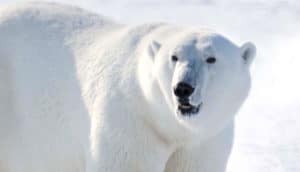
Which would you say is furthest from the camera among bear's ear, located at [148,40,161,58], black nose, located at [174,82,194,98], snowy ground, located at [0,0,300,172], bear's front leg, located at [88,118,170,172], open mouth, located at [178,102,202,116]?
snowy ground, located at [0,0,300,172]

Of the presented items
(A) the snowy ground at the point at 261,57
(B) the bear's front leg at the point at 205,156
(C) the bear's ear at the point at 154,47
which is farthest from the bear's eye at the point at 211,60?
(A) the snowy ground at the point at 261,57

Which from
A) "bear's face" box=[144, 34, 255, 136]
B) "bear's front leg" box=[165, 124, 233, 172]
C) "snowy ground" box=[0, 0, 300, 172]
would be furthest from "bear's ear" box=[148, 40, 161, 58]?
"snowy ground" box=[0, 0, 300, 172]

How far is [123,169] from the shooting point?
4867 millimetres

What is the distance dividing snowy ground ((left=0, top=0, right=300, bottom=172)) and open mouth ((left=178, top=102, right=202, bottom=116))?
3447mm

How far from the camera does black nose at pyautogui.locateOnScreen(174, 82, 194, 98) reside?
4.31 m

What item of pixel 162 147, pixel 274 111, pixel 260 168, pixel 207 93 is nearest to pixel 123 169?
pixel 162 147

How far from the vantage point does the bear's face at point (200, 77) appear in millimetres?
4367

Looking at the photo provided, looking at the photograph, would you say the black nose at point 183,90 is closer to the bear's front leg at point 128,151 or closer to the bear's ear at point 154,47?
the bear's ear at point 154,47

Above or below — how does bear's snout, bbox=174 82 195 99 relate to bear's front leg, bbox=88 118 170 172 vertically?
above

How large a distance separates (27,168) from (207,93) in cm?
131

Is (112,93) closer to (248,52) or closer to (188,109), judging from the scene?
(188,109)

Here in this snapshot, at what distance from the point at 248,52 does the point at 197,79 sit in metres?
0.50

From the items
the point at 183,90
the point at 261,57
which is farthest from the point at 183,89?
the point at 261,57

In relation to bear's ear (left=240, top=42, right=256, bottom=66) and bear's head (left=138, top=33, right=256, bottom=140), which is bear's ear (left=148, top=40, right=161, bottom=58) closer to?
bear's head (left=138, top=33, right=256, bottom=140)
